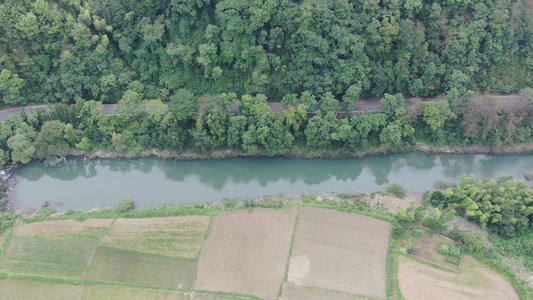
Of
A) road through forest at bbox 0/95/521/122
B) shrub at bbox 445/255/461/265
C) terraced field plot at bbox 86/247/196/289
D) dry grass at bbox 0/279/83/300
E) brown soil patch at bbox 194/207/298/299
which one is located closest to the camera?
dry grass at bbox 0/279/83/300

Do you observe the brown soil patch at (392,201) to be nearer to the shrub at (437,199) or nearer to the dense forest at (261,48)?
the shrub at (437,199)

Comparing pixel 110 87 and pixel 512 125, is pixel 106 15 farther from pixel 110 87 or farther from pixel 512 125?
pixel 512 125

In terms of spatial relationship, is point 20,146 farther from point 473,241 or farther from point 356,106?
point 473,241

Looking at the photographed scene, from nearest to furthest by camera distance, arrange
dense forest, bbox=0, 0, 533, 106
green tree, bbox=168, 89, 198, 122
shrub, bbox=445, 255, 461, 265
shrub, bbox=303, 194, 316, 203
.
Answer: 1. shrub, bbox=445, 255, 461, 265
2. shrub, bbox=303, 194, 316, 203
3. green tree, bbox=168, 89, 198, 122
4. dense forest, bbox=0, 0, 533, 106

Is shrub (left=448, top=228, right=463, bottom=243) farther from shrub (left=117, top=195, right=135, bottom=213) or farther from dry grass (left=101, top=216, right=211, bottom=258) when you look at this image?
shrub (left=117, top=195, right=135, bottom=213)

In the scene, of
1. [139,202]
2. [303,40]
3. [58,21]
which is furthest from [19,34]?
[303,40]

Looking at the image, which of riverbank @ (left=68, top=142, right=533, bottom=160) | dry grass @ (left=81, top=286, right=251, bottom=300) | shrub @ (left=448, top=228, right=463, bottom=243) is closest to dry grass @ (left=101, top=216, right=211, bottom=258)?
dry grass @ (left=81, top=286, right=251, bottom=300)
